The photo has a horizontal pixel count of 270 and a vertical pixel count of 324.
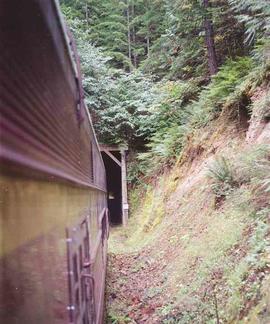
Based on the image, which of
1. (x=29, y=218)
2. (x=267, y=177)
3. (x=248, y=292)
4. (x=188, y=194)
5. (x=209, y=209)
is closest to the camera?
(x=29, y=218)

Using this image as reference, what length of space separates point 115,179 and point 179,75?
7.99 meters

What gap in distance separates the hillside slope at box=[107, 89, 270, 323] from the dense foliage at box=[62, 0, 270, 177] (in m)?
0.86

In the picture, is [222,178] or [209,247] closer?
[209,247]

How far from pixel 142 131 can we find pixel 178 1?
536cm

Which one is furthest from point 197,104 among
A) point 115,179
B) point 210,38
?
point 115,179

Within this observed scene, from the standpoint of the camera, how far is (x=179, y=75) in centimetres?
1530

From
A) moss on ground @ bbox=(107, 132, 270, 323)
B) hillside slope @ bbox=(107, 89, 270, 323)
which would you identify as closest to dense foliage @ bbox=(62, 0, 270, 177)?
hillside slope @ bbox=(107, 89, 270, 323)

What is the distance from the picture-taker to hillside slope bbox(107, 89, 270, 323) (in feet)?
13.0

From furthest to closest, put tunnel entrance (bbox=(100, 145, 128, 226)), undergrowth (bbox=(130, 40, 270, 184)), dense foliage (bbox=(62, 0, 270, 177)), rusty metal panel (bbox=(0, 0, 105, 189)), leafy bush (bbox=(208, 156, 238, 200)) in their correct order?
1. tunnel entrance (bbox=(100, 145, 128, 226))
2. dense foliage (bbox=(62, 0, 270, 177))
3. undergrowth (bbox=(130, 40, 270, 184))
4. leafy bush (bbox=(208, 156, 238, 200))
5. rusty metal panel (bbox=(0, 0, 105, 189))

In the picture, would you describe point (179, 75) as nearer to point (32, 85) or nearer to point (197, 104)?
point (197, 104)

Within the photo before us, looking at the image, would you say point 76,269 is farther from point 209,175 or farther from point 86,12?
point 86,12

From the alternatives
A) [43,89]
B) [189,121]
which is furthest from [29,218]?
[189,121]

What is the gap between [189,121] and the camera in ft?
37.3

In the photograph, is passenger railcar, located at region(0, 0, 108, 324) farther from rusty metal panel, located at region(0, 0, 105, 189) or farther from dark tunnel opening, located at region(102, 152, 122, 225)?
dark tunnel opening, located at region(102, 152, 122, 225)
